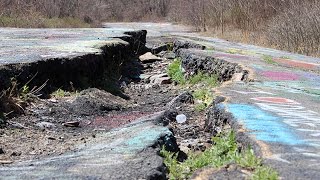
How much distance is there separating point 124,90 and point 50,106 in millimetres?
1892

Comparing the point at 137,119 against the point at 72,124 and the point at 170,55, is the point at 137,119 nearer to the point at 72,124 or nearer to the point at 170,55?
the point at 72,124

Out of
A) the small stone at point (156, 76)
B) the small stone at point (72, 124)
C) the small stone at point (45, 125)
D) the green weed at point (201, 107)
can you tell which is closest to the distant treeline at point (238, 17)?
the small stone at point (156, 76)

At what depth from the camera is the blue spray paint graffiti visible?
2738mm

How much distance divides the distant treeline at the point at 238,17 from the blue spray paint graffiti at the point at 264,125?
21.3 feet

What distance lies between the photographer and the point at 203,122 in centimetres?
412

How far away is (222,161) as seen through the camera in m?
2.46

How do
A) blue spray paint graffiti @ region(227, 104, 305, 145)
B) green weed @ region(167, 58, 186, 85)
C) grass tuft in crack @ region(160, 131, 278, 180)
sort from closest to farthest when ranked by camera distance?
1. grass tuft in crack @ region(160, 131, 278, 180)
2. blue spray paint graffiti @ region(227, 104, 305, 145)
3. green weed @ region(167, 58, 186, 85)

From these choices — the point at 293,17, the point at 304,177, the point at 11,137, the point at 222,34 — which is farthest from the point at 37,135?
the point at 222,34

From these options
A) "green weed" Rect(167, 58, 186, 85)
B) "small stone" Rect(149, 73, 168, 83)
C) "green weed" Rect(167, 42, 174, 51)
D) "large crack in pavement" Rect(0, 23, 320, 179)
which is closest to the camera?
"large crack in pavement" Rect(0, 23, 320, 179)

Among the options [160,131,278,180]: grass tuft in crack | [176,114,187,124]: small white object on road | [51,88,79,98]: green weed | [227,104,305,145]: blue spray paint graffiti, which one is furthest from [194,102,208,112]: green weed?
[160,131,278,180]: grass tuft in crack

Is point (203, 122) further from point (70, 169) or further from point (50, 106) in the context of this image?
point (70, 169)

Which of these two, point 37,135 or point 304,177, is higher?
point 304,177

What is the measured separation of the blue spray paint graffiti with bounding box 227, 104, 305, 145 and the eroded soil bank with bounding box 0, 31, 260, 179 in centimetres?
9

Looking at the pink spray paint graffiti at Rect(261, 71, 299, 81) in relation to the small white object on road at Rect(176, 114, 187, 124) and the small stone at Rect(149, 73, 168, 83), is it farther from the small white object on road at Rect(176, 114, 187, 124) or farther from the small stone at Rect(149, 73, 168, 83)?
the small stone at Rect(149, 73, 168, 83)
